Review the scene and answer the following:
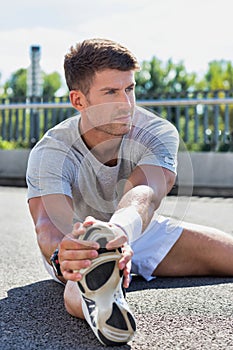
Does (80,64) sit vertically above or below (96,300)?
above

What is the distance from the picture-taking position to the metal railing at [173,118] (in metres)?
8.52

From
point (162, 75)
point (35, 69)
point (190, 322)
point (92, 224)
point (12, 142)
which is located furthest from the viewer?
point (162, 75)

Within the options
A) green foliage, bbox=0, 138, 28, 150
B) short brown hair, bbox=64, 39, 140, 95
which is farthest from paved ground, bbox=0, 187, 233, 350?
green foliage, bbox=0, 138, 28, 150

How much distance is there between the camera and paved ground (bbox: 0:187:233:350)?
80.2 inches

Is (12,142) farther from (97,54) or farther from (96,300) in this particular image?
(96,300)

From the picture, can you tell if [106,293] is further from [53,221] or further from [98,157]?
[98,157]

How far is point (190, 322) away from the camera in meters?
2.25

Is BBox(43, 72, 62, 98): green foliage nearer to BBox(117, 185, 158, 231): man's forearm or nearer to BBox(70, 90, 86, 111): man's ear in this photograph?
BBox(70, 90, 86, 111): man's ear

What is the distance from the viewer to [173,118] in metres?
9.09

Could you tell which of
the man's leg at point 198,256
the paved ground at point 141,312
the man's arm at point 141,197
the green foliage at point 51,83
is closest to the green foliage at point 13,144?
the paved ground at point 141,312

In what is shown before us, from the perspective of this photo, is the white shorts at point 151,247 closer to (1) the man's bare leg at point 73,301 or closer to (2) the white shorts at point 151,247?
(2) the white shorts at point 151,247

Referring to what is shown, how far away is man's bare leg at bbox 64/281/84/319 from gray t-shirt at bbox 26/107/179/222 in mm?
408

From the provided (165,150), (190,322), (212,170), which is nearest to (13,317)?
(190,322)

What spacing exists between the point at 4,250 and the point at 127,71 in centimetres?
172
